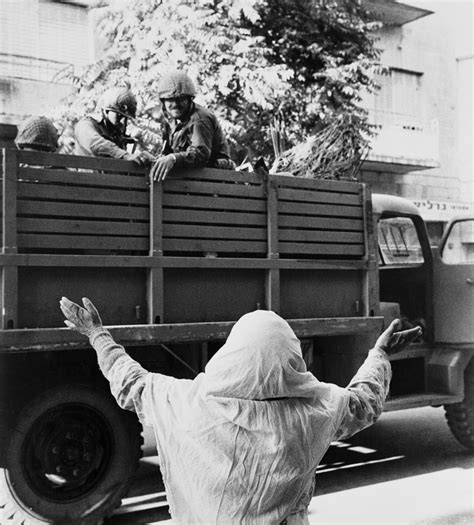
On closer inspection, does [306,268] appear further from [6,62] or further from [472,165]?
[472,165]

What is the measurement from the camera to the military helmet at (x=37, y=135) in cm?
518

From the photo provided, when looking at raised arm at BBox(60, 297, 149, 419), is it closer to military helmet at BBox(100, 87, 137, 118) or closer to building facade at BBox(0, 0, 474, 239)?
military helmet at BBox(100, 87, 137, 118)

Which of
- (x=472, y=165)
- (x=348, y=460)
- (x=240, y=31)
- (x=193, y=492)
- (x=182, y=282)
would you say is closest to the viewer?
(x=193, y=492)

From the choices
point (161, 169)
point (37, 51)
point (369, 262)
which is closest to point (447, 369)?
point (369, 262)

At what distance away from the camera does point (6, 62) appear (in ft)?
44.4

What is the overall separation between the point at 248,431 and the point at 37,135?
3699mm

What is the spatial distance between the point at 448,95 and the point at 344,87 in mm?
9551

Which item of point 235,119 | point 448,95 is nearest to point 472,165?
point 448,95

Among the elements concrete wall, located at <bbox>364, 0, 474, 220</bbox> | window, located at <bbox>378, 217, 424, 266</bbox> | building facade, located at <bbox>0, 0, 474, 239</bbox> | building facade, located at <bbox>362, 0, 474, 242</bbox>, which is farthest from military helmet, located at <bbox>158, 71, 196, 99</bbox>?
concrete wall, located at <bbox>364, 0, 474, 220</bbox>

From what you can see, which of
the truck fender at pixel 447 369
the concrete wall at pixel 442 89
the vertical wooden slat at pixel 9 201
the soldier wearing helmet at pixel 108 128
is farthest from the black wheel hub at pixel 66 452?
the concrete wall at pixel 442 89

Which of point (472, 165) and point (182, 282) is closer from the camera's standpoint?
point (182, 282)

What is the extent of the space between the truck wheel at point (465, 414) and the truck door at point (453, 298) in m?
0.38

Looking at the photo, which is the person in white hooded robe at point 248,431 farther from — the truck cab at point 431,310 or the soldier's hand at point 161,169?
the truck cab at point 431,310

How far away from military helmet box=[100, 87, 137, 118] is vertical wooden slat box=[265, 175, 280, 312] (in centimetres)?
110
